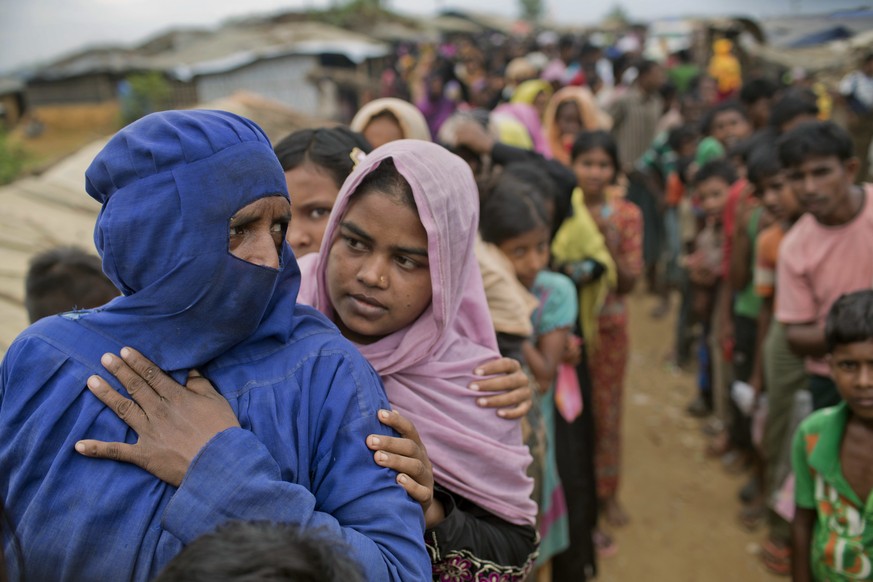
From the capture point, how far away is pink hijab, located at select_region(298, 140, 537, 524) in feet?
4.81

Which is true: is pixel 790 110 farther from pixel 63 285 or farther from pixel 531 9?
pixel 531 9

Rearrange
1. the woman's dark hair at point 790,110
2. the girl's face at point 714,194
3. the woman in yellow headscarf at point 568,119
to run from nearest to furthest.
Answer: the woman's dark hair at point 790,110 → the girl's face at point 714,194 → the woman in yellow headscarf at point 568,119

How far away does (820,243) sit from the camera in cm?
309

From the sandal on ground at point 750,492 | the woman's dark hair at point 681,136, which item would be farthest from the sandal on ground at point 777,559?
the woman's dark hair at point 681,136

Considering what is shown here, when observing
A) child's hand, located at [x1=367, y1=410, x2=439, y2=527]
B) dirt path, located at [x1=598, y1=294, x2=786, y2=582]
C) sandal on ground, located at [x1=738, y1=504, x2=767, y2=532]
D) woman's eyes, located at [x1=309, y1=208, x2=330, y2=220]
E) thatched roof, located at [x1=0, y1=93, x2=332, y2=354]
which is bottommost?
dirt path, located at [x1=598, y1=294, x2=786, y2=582]

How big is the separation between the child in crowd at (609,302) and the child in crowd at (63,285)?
8.88 feet

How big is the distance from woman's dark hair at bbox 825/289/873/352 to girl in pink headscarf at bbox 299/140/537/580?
1.48 m

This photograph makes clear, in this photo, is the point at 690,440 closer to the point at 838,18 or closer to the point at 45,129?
the point at 838,18

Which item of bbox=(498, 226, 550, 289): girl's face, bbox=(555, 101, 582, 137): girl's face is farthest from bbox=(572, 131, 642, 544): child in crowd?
bbox=(555, 101, 582, 137): girl's face

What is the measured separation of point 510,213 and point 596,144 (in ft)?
6.39

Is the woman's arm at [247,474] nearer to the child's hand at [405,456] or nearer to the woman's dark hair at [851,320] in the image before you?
the child's hand at [405,456]

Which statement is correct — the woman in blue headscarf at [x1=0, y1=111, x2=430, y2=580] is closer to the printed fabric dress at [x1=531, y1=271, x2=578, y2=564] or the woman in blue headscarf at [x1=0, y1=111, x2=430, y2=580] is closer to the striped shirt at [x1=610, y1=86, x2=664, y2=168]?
the printed fabric dress at [x1=531, y1=271, x2=578, y2=564]

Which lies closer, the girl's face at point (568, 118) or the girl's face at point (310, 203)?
the girl's face at point (310, 203)

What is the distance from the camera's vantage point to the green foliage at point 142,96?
54.7 ft
